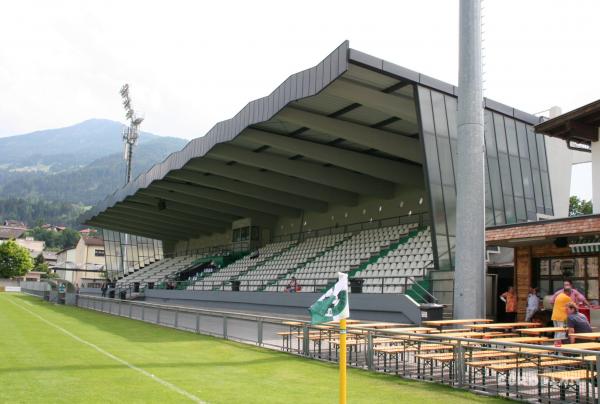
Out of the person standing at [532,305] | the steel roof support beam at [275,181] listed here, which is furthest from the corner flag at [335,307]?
the steel roof support beam at [275,181]

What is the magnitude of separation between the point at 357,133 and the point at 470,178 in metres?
9.63

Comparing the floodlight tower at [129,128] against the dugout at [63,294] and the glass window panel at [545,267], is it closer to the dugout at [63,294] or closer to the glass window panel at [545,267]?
the dugout at [63,294]

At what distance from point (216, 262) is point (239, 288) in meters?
14.2

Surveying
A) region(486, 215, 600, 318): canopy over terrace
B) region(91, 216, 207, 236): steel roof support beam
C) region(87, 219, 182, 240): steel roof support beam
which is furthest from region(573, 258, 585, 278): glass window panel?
region(87, 219, 182, 240): steel roof support beam

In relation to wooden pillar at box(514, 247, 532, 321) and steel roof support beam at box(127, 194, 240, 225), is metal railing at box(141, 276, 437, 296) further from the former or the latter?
steel roof support beam at box(127, 194, 240, 225)

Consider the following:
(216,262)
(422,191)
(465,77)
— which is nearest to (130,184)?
(216,262)

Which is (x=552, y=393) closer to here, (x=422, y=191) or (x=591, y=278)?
(x=591, y=278)

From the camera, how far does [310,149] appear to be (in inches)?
1069

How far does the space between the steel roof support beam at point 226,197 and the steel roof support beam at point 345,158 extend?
13489 millimetres

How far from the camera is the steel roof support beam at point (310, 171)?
29.5 meters

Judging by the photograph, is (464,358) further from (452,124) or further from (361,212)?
(361,212)

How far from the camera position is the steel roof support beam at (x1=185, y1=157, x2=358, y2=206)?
3275 cm

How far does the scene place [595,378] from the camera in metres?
7.79

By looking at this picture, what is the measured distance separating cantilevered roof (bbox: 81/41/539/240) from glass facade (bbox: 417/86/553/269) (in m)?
0.58
